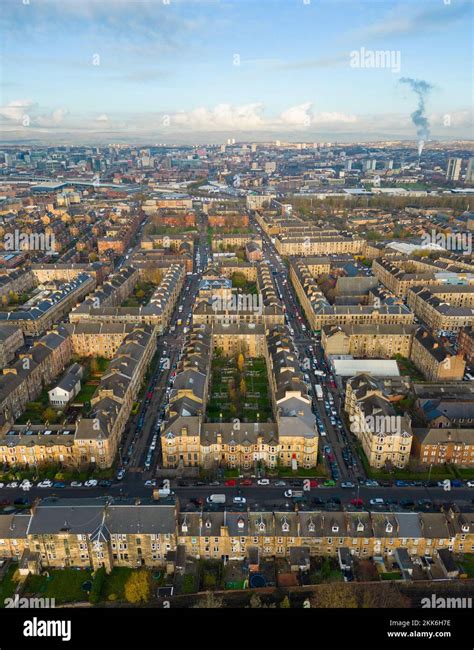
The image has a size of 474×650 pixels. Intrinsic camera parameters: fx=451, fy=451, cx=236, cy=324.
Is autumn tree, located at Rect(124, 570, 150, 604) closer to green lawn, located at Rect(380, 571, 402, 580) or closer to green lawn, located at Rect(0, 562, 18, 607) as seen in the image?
green lawn, located at Rect(0, 562, 18, 607)

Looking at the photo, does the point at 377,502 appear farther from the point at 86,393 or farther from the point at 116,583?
the point at 86,393

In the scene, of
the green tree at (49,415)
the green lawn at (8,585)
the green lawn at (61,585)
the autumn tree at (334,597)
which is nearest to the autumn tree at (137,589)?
the green lawn at (61,585)

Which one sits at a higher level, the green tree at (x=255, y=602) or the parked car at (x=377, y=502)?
the parked car at (x=377, y=502)

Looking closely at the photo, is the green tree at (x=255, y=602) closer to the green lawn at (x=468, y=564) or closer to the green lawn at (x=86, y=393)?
the green lawn at (x=468, y=564)

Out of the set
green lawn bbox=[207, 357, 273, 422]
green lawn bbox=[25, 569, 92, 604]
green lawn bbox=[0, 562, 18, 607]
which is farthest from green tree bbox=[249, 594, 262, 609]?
green lawn bbox=[207, 357, 273, 422]

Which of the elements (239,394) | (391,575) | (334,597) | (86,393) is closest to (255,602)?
(334,597)

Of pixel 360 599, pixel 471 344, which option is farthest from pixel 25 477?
pixel 471 344
